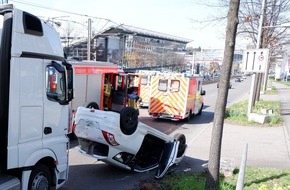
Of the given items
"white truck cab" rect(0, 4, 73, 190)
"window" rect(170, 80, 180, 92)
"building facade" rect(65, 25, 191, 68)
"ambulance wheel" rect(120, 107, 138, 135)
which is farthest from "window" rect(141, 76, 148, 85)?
"building facade" rect(65, 25, 191, 68)

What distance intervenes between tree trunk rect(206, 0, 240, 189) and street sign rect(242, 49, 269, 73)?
8985 mm

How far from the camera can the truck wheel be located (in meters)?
4.48

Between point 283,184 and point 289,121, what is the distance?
33.9 ft

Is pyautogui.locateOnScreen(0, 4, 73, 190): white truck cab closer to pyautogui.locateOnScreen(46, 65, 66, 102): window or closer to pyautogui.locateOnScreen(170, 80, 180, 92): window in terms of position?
pyautogui.locateOnScreen(46, 65, 66, 102): window

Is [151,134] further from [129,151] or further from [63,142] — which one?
[63,142]

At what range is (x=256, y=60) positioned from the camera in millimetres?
13164

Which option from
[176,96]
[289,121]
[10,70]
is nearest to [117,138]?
[10,70]

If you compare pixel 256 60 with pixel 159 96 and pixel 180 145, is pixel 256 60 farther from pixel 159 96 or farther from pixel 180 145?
pixel 180 145

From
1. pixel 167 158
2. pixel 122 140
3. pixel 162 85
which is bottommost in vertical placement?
pixel 167 158

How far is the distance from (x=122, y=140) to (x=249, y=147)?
18.2ft

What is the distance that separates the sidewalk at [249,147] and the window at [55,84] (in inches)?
138

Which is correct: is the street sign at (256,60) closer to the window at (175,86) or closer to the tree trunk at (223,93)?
the window at (175,86)

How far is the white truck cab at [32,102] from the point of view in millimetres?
4039

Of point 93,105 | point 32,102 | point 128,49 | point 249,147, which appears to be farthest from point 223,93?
point 128,49
